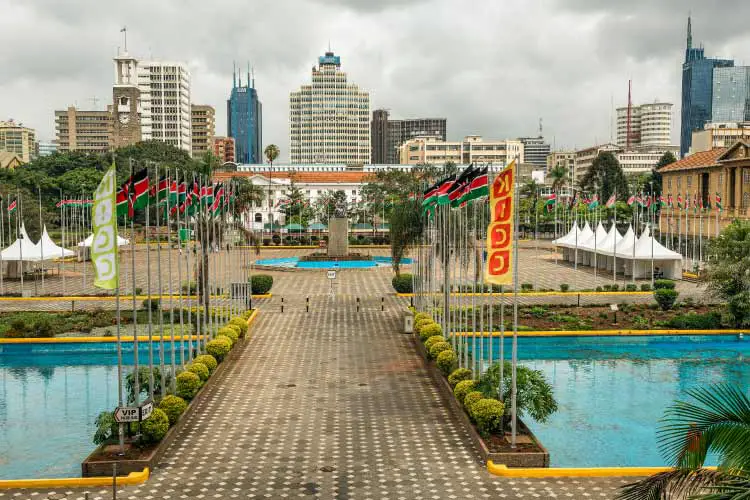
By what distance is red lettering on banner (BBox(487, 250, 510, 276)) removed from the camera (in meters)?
16.4

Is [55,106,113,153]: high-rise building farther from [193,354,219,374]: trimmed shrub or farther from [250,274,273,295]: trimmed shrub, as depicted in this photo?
[193,354,219,374]: trimmed shrub

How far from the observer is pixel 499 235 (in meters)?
16.6

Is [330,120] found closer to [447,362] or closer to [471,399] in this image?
[447,362]

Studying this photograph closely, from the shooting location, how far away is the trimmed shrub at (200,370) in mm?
21562

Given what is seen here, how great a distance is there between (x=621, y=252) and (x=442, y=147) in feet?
399

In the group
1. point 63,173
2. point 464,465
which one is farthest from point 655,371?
point 63,173

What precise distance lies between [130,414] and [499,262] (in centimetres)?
842

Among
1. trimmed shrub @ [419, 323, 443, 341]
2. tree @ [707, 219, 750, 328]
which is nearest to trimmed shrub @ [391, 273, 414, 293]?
tree @ [707, 219, 750, 328]

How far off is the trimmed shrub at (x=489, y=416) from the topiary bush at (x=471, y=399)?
22.5 inches

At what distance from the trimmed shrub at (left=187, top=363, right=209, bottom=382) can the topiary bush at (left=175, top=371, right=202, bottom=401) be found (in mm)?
910

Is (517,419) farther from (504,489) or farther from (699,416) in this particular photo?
(699,416)

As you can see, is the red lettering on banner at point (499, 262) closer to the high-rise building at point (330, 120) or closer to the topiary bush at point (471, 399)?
the topiary bush at point (471, 399)

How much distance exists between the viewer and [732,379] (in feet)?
87.8

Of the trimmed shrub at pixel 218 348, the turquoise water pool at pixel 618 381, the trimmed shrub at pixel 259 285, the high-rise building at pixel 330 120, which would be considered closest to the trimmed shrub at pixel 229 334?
the trimmed shrub at pixel 218 348
